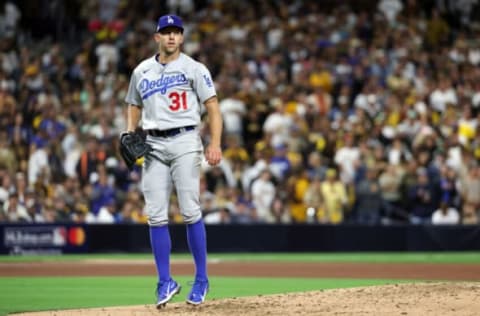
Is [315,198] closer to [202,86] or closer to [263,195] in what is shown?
[263,195]

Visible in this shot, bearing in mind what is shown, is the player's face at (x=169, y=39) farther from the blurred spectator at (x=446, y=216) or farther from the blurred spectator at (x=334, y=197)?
the blurred spectator at (x=446, y=216)

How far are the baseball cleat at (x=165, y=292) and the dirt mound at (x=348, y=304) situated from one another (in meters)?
0.07

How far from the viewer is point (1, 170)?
723 inches

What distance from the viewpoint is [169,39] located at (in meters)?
8.59

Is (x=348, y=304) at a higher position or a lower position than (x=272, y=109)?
lower

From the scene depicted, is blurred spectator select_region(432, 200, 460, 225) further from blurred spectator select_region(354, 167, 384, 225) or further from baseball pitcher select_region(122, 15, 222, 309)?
baseball pitcher select_region(122, 15, 222, 309)

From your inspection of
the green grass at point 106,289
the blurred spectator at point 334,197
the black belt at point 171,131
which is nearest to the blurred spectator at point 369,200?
the blurred spectator at point 334,197

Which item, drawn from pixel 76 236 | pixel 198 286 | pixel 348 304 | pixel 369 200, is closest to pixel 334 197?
pixel 369 200

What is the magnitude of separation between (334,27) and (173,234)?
6812 millimetres

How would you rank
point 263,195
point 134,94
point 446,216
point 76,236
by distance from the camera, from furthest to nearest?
1. point 446,216
2. point 263,195
3. point 76,236
4. point 134,94

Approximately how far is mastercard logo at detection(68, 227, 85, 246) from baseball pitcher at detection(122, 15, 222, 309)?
32.5 feet

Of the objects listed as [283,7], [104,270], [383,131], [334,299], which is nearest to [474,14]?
[283,7]

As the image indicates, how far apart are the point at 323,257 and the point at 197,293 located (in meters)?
9.57

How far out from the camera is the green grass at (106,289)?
384 inches
